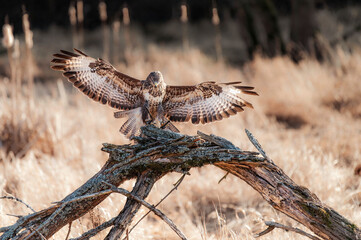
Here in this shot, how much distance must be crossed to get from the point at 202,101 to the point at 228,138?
204 centimetres

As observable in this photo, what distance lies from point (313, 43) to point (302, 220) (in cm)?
658

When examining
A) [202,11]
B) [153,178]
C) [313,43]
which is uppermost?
[202,11]

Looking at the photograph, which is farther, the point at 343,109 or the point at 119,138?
the point at 343,109

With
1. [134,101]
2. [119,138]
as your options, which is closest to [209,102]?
[134,101]

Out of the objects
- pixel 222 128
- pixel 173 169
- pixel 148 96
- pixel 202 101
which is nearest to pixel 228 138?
pixel 222 128

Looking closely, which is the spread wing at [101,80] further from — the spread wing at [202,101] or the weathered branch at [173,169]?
the weathered branch at [173,169]

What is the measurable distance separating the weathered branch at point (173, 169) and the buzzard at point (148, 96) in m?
0.43

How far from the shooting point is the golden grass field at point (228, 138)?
10.4ft

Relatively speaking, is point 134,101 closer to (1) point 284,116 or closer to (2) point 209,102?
(2) point 209,102

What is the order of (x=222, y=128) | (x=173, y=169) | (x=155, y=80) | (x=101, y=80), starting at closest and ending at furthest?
(x=173, y=169)
(x=155, y=80)
(x=101, y=80)
(x=222, y=128)

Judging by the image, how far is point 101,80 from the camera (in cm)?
271

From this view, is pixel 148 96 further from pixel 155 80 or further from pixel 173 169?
pixel 173 169

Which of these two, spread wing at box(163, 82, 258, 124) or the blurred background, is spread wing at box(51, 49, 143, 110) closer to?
spread wing at box(163, 82, 258, 124)

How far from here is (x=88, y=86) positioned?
2.63 m
